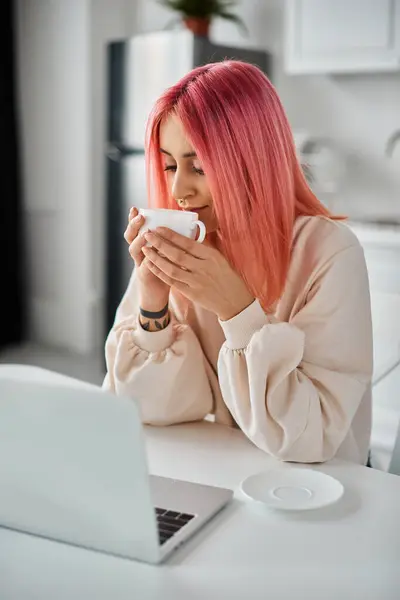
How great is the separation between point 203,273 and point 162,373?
0.26 meters

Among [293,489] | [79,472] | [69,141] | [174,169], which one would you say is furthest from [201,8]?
[79,472]

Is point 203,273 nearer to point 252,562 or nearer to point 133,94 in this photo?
point 252,562

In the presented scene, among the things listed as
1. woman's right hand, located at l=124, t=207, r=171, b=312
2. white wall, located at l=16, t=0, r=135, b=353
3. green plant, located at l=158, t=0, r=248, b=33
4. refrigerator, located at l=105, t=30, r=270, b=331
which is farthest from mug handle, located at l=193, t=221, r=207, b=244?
white wall, located at l=16, t=0, r=135, b=353

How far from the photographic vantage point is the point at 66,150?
14.7 feet

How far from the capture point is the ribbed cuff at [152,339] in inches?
57.6

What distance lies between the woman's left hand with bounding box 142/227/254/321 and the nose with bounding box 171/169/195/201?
9 cm

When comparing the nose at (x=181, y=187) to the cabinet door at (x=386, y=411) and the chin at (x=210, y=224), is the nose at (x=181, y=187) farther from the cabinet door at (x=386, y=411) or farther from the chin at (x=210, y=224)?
the cabinet door at (x=386, y=411)

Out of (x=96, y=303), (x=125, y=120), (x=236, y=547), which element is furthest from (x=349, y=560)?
(x=96, y=303)

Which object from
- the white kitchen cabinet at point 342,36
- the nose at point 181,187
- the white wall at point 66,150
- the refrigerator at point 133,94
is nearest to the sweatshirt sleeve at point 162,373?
the nose at point 181,187

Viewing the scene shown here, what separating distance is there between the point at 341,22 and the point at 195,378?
7.29ft

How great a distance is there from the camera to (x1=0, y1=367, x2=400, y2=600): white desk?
86 centimetres

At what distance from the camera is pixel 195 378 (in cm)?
148

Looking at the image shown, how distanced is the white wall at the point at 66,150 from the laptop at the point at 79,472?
11.8 feet

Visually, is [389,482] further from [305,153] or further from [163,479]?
[305,153]
